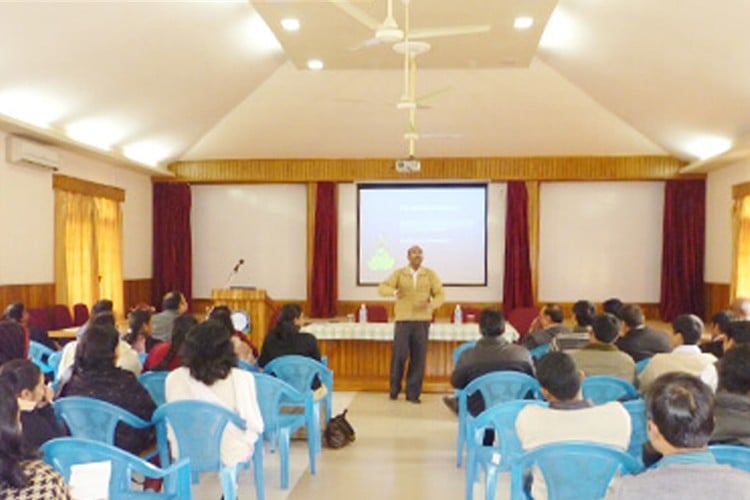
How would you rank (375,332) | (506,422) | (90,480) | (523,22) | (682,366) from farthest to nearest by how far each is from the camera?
(523,22)
(375,332)
(682,366)
(506,422)
(90,480)

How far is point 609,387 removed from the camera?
368cm

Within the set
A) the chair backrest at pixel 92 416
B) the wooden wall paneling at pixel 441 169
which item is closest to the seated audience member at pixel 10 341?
the chair backrest at pixel 92 416

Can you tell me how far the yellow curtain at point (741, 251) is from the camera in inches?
344

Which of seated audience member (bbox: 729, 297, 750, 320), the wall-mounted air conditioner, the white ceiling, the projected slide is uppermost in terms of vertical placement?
the white ceiling

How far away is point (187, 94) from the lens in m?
8.41

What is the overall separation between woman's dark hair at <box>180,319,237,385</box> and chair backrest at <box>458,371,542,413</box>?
4.72ft

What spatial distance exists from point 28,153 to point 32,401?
601cm

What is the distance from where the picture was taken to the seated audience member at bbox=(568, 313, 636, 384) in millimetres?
3848

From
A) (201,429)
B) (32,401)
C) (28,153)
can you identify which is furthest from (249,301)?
(32,401)

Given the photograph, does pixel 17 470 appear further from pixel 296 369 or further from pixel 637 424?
pixel 296 369

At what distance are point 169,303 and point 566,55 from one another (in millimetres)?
5394

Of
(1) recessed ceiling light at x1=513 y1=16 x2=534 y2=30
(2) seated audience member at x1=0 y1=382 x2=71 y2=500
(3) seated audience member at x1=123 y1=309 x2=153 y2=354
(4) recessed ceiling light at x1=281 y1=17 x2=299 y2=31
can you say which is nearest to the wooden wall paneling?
(1) recessed ceiling light at x1=513 y1=16 x2=534 y2=30

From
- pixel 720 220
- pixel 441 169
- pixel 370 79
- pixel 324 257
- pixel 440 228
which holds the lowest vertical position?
pixel 324 257

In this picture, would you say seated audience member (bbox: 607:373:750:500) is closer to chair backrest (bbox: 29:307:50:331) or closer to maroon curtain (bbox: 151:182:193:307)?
chair backrest (bbox: 29:307:50:331)
